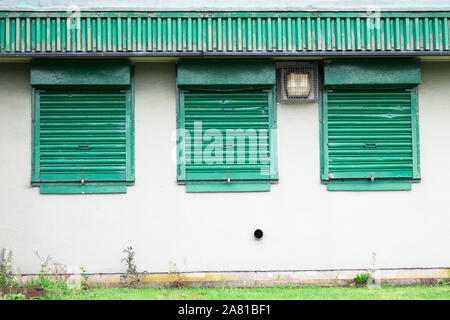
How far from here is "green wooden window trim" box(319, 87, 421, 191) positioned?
398 inches

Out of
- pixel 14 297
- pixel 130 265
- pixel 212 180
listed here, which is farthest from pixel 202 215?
pixel 14 297

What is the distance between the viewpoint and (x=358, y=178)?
1013cm

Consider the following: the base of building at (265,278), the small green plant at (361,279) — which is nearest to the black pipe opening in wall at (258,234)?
the base of building at (265,278)

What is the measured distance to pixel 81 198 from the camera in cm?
997

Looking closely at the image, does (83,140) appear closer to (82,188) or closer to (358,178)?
(82,188)

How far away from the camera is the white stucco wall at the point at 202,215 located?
9922 mm

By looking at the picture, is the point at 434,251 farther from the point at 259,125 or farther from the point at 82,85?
the point at 82,85

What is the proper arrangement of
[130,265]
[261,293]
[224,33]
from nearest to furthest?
[261,293] → [224,33] → [130,265]

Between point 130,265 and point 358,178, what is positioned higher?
point 358,178

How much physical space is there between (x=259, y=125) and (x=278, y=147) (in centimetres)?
43

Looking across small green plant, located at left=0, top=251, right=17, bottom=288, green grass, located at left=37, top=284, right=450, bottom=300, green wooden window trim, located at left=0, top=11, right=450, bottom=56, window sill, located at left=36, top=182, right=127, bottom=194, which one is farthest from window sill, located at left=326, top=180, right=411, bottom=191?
small green plant, located at left=0, top=251, right=17, bottom=288

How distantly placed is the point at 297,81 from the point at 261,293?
122 inches

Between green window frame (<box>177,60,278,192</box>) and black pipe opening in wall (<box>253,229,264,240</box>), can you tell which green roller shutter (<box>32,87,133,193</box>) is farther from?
black pipe opening in wall (<box>253,229,264,240</box>)

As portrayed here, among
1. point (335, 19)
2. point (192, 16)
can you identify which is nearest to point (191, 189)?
point (192, 16)
